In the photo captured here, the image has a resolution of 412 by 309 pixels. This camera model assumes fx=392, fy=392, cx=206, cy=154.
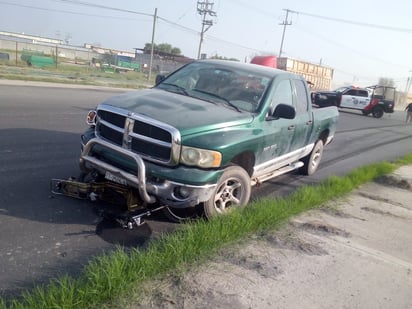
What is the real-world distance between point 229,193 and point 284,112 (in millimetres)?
1267

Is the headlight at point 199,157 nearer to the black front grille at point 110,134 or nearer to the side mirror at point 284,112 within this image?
the black front grille at point 110,134

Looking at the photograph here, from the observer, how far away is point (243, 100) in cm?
507

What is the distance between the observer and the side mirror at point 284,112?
4.95 meters

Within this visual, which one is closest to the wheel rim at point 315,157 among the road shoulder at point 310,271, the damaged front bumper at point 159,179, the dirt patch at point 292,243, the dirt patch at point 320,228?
the road shoulder at point 310,271

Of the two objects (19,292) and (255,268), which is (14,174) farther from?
(255,268)

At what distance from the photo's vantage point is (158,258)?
3285 mm

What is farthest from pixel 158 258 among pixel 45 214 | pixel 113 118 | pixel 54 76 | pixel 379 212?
pixel 54 76

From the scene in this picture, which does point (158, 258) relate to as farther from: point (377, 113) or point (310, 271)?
point (377, 113)

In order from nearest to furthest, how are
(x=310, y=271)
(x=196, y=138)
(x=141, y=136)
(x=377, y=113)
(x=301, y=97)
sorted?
(x=310, y=271) < (x=196, y=138) < (x=141, y=136) < (x=301, y=97) < (x=377, y=113)

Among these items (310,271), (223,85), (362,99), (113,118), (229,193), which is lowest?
(310,271)

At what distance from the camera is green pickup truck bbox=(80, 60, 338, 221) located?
13.1 ft

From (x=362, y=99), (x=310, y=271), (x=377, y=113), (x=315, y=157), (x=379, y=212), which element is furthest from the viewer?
(x=377, y=113)

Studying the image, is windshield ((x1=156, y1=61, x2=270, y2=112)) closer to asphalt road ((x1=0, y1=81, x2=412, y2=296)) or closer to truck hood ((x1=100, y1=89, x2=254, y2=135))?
truck hood ((x1=100, y1=89, x2=254, y2=135))

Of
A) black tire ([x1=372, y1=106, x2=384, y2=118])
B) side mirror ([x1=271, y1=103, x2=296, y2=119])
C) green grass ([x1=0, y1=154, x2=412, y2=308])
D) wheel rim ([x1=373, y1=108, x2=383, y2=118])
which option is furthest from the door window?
wheel rim ([x1=373, y1=108, x2=383, y2=118])
